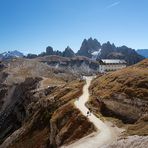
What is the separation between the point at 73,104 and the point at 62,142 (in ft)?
63.7

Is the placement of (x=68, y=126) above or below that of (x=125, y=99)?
below

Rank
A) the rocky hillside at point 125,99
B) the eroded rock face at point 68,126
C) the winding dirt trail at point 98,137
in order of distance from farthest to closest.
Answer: the rocky hillside at point 125,99 < the eroded rock face at point 68,126 < the winding dirt trail at point 98,137

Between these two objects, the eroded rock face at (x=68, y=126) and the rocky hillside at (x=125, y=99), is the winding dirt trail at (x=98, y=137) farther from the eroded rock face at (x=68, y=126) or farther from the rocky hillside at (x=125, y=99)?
the rocky hillside at (x=125, y=99)

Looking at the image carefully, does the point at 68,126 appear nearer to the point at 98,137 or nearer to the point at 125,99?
the point at 98,137

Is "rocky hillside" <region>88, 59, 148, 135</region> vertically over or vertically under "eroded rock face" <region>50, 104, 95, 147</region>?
over

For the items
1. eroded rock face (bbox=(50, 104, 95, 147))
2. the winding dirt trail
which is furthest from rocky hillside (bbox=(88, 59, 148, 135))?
eroded rock face (bbox=(50, 104, 95, 147))

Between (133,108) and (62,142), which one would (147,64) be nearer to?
(133,108)

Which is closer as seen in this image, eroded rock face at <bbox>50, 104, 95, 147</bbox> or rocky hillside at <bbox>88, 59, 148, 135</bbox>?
eroded rock face at <bbox>50, 104, 95, 147</bbox>

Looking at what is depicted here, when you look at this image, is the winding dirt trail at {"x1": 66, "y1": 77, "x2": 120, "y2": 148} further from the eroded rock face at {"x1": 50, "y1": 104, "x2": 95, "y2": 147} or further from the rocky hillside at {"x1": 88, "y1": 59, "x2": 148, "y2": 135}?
the rocky hillside at {"x1": 88, "y1": 59, "x2": 148, "y2": 135}

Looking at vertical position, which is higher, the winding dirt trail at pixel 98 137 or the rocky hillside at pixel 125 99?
the rocky hillside at pixel 125 99

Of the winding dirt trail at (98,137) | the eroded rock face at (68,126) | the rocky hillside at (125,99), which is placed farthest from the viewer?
the rocky hillside at (125,99)

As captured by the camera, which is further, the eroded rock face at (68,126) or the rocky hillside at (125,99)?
the rocky hillside at (125,99)

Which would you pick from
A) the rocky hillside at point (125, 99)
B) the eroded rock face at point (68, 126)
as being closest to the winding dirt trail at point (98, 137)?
the eroded rock face at point (68, 126)

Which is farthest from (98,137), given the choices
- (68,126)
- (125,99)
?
(125,99)
